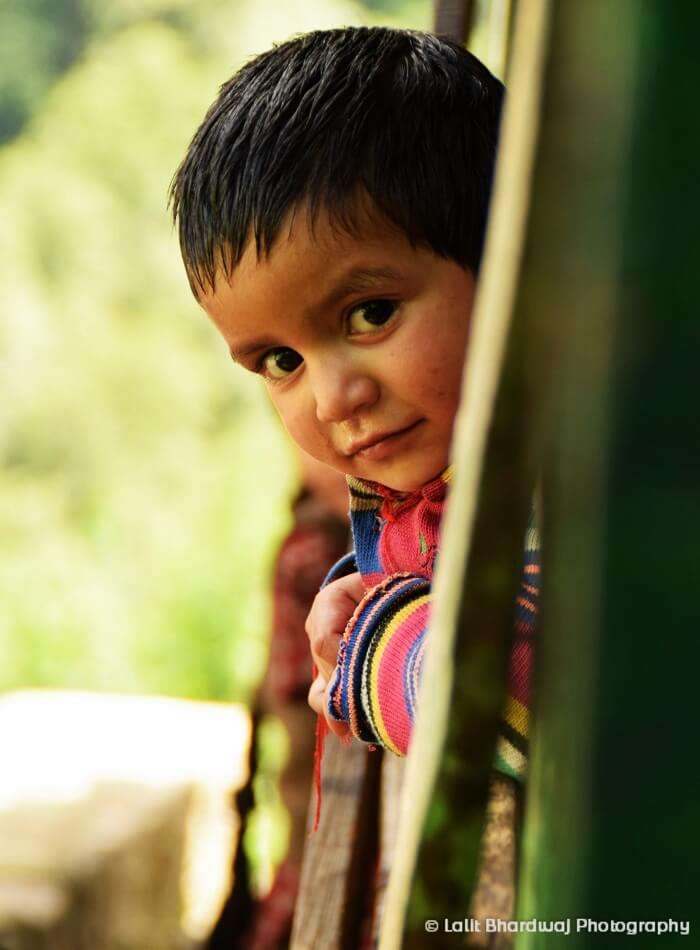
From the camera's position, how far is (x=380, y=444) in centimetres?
69

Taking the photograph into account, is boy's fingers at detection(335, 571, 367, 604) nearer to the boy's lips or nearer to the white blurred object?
the boy's lips

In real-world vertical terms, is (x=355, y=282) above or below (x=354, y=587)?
above

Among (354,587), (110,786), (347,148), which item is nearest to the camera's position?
(347,148)

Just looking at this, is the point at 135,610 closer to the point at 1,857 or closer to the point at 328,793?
the point at 1,857

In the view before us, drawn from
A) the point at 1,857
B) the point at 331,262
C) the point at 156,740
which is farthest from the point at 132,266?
the point at 331,262

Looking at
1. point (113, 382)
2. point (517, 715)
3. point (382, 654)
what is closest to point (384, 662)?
point (382, 654)

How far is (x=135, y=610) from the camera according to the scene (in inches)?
221

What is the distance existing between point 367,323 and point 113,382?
18.0 ft

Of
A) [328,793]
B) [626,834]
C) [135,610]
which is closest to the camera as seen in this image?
[626,834]

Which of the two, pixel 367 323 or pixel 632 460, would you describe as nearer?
pixel 632 460

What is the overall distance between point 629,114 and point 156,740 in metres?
3.63

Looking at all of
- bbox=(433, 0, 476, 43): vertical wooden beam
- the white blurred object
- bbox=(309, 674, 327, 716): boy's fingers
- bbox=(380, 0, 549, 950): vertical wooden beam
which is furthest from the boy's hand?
the white blurred object

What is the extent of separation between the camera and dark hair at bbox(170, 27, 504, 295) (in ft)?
2.13

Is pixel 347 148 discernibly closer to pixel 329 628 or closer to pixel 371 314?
pixel 371 314
